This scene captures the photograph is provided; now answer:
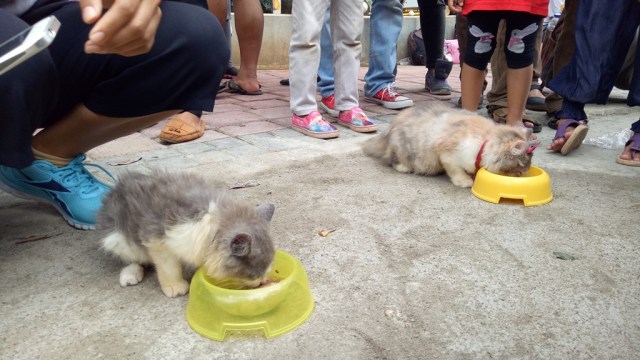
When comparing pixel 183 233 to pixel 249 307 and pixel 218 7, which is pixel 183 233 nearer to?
pixel 249 307

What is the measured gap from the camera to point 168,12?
6.44ft

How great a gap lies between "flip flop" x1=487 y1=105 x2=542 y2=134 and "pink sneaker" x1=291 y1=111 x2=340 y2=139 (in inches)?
60.3

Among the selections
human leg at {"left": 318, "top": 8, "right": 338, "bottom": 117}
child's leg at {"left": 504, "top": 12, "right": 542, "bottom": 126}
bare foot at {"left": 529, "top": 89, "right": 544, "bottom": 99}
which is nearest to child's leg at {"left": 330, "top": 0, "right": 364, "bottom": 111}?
human leg at {"left": 318, "top": 8, "right": 338, "bottom": 117}

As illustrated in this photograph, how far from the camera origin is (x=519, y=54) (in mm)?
3541

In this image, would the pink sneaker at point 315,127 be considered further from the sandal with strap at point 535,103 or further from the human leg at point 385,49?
the sandal with strap at point 535,103

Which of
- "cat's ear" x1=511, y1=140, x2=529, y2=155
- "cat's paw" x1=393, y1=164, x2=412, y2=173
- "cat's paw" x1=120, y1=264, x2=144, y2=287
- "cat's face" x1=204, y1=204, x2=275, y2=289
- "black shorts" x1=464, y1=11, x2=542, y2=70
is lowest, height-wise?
"cat's paw" x1=393, y1=164, x2=412, y2=173

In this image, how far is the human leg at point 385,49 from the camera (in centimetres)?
473

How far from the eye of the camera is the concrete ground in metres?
1.51

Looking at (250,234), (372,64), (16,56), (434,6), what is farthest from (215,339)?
(434,6)

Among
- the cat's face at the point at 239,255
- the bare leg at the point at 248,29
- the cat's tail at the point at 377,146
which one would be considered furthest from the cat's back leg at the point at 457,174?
the bare leg at the point at 248,29

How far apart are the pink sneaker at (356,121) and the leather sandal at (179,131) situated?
1162 mm

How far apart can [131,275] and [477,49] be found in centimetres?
289

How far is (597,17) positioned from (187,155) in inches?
110

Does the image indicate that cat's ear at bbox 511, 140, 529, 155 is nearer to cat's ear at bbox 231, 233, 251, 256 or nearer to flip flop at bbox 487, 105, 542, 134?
flip flop at bbox 487, 105, 542, 134
